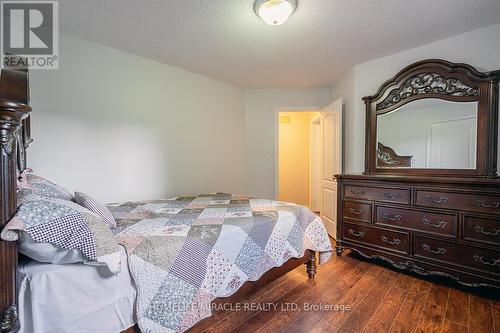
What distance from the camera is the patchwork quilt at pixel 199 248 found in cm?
114

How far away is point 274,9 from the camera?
1.64 m

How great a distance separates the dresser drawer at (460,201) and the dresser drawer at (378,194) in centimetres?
12

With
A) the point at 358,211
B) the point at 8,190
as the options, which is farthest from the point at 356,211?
the point at 8,190

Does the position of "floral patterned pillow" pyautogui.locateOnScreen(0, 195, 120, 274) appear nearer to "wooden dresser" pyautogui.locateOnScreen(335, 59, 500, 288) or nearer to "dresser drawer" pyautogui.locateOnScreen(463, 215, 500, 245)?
"wooden dresser" pyautogui.locateOnScreen(335, 59, 500, 288)

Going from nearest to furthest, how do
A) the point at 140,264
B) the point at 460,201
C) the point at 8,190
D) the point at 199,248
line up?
1. the point at 8,190
2. the point at 140,264
3. the point at 199,248
4. the point at 460,201

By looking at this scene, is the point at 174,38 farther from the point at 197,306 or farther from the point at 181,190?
the point at 197,306

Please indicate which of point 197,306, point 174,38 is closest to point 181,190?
point 174,38

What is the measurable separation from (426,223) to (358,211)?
0.61m

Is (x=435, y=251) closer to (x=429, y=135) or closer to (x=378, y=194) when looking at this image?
(x=378, y=194)

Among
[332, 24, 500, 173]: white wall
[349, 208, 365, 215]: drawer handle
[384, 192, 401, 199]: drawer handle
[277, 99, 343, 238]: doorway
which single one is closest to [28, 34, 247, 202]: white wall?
[277, 99, 343, 238]: doorway

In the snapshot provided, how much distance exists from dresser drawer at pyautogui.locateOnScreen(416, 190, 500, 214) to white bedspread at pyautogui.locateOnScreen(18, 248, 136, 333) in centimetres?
238

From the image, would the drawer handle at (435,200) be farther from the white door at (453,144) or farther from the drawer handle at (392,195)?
the white door at (453,144)

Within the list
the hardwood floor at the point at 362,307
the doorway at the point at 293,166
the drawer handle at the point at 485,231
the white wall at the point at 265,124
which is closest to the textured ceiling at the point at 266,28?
the white wall at the point at 265,124

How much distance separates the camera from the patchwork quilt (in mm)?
1137
